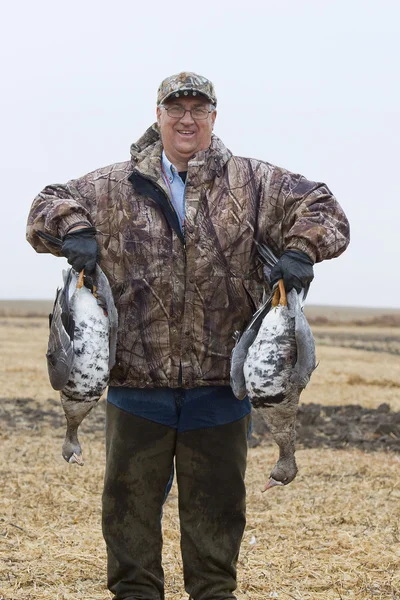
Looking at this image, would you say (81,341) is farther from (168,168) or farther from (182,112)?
(182,112)

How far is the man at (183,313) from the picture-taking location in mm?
4105

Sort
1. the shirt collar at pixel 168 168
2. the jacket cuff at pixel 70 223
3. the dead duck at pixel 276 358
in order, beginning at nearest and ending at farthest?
the dead duck at pixel 276 358
the jacket cuff at pixel 70 223
the shirt collar at pixel 168 168

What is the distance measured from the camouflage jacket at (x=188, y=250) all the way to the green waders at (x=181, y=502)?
296mm

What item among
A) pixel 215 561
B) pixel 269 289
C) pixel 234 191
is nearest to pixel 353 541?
pixel 215 561

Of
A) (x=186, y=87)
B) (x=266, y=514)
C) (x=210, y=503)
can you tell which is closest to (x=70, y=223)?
(x=186, y=87)

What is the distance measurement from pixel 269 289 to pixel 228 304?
22cm

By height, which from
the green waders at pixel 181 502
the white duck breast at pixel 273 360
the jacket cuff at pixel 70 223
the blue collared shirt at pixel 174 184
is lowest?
the green waders at pixel 181 502

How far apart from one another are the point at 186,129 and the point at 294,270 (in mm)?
950

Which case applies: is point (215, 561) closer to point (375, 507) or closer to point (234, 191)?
point (234, 191)

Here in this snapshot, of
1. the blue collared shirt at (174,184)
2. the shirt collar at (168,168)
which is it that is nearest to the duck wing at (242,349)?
the blue collared shirt at (174,184)

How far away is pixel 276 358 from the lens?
12.3 ft

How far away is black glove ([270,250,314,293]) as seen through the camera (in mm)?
3795

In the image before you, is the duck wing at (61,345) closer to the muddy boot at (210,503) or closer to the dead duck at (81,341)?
the dead duck at (81,341)

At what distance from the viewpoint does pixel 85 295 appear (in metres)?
3.93
